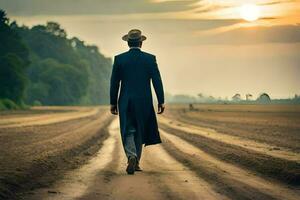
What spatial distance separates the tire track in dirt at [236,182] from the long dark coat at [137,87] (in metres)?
1.29

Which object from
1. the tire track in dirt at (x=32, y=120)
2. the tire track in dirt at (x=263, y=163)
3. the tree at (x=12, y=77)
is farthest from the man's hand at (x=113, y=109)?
the tree at (x=12, y=77)

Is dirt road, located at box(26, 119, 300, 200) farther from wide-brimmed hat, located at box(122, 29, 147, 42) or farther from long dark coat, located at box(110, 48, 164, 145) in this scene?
wide-brimmed hat, located at box(122, 29, 147, 42)

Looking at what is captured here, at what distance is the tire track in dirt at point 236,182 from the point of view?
843cm

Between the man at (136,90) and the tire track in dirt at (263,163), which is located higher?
the man at (136,90)

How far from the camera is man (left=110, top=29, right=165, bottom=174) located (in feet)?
37.7

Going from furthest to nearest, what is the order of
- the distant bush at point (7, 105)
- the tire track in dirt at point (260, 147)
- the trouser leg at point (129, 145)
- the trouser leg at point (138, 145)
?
the distant bush at point (7, 105) → the tire track in dirt at point (260, 147) → the trouser leg at point (138, 145) → the trouser leg at point (129, 145)

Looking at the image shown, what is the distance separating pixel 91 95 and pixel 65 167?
156 metres

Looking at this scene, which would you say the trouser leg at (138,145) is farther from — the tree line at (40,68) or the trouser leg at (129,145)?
the tree line at (40,68)

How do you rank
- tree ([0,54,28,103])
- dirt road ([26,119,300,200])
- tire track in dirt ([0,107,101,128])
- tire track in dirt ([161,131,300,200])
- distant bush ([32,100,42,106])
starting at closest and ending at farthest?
dirt road ([26,119,300,200]), tire track in dirt ([161,131,300,200]), tire track in dirt ([0,107,101,128]), tree ([0,54,28,103]), distant bush ([32,100,42,106])

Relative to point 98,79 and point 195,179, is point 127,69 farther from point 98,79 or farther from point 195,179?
point 98,79

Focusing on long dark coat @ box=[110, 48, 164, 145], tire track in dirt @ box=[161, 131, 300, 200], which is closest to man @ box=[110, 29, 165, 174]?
long dark coat @ box=[110, 48, 164, 145]

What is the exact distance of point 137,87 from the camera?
11.6m

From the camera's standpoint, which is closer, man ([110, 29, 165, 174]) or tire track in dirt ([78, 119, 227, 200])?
tire track in dirt ([78, 119, 227, 200])

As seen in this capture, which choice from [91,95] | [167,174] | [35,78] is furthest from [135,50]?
[91,95]
